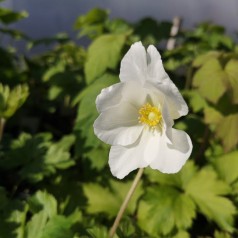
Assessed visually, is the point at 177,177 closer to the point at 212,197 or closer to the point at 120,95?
the point at 212,197

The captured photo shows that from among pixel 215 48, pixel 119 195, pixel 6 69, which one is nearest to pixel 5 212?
pixel 119 195

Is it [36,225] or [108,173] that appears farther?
[108,173]

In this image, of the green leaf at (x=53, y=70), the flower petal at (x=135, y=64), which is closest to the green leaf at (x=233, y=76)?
the flower petal at (x=135, y=64)

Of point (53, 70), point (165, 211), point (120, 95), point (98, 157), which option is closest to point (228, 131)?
point (165, 211)

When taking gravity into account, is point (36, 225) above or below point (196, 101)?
below

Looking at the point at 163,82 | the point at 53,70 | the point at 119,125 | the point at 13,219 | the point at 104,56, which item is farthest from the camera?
the point at 53,70

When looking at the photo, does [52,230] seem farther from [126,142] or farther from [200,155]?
[200,155]
